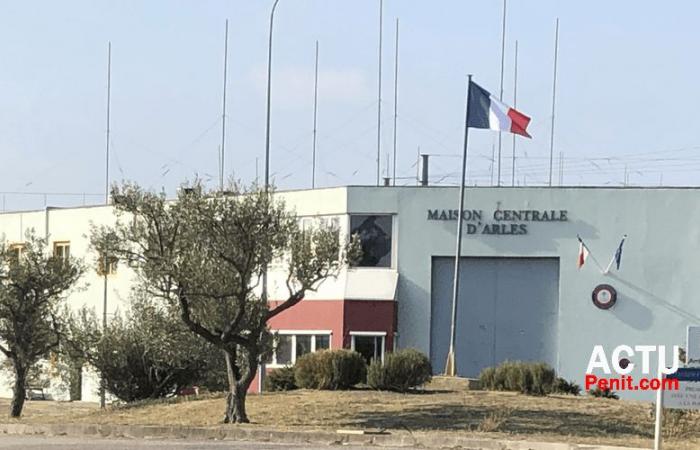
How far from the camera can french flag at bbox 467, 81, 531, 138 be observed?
42906 millimetres

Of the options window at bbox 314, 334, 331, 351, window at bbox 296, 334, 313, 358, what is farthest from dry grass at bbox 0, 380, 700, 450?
window at bbox 296, 334, 313, 358

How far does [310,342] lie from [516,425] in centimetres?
2669

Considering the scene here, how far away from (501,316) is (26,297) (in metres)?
19.3

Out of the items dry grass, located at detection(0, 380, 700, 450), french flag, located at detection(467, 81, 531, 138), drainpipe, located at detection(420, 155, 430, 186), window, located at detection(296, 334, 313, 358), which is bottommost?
window, located at detection(296, 334, 313, 358)

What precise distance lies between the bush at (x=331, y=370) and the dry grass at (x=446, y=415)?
1.93 feet

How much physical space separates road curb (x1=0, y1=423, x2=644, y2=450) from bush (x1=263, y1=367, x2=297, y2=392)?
27.6 ft

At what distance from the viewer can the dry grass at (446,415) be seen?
77.0 feet

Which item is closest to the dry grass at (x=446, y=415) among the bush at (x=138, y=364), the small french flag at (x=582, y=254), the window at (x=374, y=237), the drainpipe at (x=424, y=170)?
the bush at (x=138, y=364)

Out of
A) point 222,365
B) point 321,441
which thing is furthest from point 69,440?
point 222,365

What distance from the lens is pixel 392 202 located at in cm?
5016

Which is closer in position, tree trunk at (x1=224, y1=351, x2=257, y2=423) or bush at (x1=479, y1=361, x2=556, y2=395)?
tree trunk at (x1=224, y1=351, x2=257, y2=423)

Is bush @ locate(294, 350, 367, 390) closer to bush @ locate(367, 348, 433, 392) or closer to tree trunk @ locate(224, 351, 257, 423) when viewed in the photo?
bush @ locate(367, 348, 433, 392)

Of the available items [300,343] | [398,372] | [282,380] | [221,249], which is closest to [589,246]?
[300,343]

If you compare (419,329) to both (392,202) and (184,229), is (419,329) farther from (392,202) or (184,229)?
(184,229)
